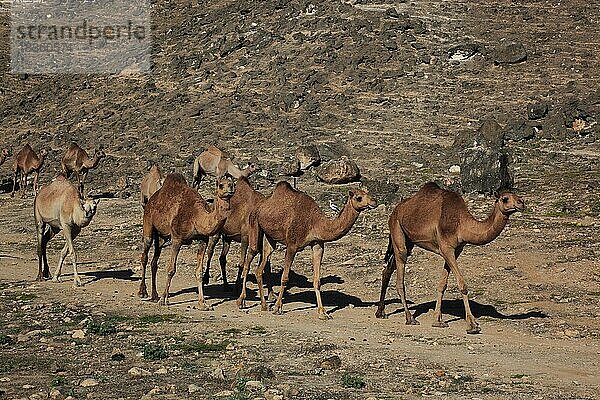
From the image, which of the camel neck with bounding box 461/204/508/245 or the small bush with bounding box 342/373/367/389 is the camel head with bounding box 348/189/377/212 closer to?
the camel neck with bounding box 461/204/508/245

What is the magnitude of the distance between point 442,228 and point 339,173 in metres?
13.3

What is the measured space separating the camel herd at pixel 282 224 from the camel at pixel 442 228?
0.05 ft

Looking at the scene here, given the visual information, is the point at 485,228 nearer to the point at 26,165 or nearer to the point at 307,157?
the point at 307,157

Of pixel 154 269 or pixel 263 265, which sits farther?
pixel 154 269

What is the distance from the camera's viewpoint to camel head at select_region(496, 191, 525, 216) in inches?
578

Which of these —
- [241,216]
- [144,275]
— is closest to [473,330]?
[241,216]

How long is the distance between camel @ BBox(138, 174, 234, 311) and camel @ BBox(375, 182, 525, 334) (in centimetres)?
257

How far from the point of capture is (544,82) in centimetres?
3775

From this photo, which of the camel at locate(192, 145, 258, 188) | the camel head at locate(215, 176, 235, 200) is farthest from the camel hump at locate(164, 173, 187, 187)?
the camel at locate(192, 145, 258, 188)

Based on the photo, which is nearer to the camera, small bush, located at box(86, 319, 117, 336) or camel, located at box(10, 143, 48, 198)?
small bush, located at box(86, 319, 117, 336)

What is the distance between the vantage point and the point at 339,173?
2869 cm

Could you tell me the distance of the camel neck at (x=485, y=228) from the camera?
49.2ft

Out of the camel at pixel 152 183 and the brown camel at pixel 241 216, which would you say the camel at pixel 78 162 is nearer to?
the camel at pixel 152 183

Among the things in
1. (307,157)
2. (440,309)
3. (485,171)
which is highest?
(307,157)
